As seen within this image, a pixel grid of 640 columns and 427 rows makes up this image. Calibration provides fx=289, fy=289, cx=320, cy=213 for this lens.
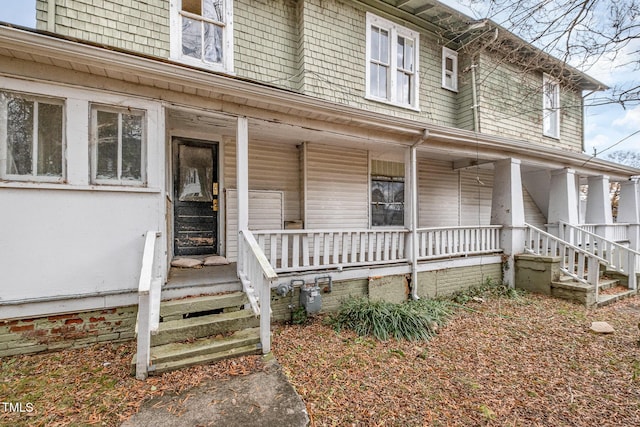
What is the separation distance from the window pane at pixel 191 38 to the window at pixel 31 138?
116 inches

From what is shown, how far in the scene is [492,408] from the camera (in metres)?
2.85

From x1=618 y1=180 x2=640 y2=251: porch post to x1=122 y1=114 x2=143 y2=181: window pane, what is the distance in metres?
14.4

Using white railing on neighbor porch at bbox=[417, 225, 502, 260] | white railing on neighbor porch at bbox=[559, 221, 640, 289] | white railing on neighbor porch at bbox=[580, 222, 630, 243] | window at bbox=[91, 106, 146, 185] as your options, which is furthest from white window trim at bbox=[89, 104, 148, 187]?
white railing on neighbor porch at bbox=[580, 222, 630, 243]

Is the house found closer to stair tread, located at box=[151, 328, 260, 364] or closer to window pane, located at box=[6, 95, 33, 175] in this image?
window pane, located at box=[6, 95, 33, 175]

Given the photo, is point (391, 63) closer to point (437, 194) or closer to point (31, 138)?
point (437, 194)

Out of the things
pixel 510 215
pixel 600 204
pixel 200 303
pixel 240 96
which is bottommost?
pixel 200 303

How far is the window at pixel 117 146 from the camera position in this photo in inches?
144

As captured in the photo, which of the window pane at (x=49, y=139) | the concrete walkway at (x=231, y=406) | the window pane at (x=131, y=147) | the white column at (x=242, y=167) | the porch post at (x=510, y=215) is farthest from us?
the porch post at (x=510, y=215)

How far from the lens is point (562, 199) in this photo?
833 cm

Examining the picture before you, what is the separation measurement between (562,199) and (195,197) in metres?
9.78

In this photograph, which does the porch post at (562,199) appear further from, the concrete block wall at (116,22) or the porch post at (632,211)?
the concrete block wall at (116,22)

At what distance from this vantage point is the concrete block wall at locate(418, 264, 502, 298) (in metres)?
6.05

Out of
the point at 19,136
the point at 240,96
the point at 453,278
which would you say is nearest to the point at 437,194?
the point at 453,278

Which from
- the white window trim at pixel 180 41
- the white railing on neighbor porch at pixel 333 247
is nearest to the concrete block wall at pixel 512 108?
the white railing on neighbor porch at pixel 333 247
